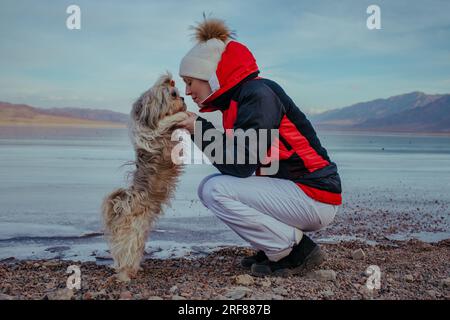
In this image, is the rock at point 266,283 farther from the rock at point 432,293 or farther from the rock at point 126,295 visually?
the rock at point 432,293

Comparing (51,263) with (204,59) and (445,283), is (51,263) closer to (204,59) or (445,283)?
(204,59)

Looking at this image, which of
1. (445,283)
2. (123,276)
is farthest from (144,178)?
(445,283)

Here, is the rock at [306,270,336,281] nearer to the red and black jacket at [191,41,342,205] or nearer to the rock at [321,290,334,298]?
the rock at [321,290,334,298]

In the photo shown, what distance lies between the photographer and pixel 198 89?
5.01 meters

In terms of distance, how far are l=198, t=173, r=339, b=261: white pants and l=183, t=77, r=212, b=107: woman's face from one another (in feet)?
2.40

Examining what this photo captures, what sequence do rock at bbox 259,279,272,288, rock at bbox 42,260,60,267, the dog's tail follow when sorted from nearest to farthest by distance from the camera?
rock at bbox 259,279,272,288, the dog's tail, rock at bbox 42,260,60,267

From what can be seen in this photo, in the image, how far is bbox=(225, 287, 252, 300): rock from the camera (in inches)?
161

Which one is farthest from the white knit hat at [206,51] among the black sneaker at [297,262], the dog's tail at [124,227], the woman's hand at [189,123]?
the black sneaker at [297,262]

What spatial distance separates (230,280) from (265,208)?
67 cm

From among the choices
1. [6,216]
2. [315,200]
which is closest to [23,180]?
[6,216]

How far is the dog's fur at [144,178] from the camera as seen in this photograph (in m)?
4.73

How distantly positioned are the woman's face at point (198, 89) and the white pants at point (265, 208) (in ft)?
2.40

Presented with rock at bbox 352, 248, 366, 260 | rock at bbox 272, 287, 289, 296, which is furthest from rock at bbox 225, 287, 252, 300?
rock at bbox 352, 248, 366, 260

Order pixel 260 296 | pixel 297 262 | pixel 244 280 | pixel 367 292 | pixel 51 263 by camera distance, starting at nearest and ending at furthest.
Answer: pixel 260 296, pixel 367 292, pixel 244 280, pixel 297 262, pixel 51 263
